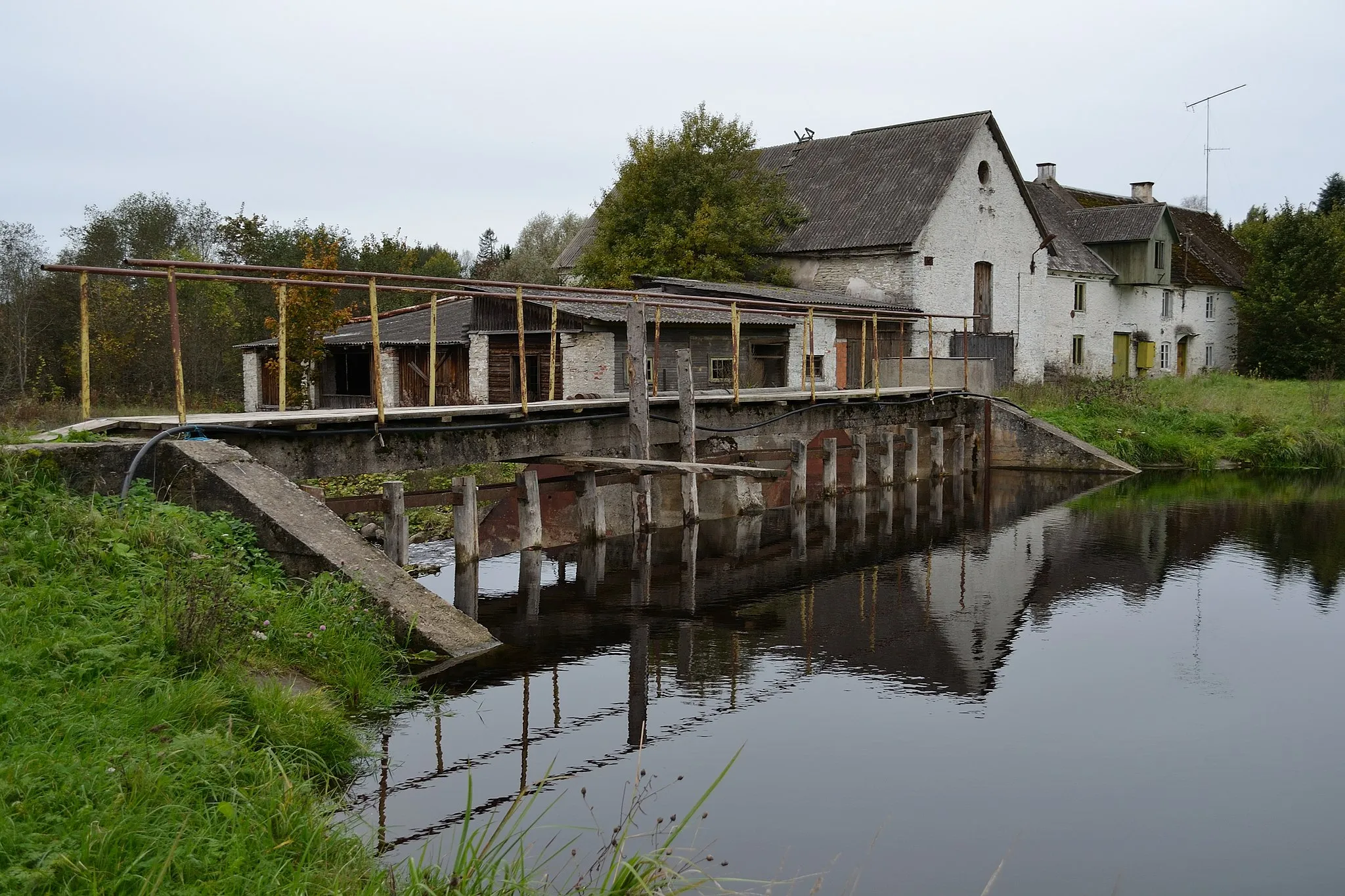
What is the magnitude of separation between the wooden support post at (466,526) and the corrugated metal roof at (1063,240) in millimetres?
26524

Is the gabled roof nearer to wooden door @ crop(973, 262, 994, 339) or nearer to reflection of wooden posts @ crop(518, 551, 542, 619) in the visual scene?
wooden door @ crop(973, 262, 994, 339)

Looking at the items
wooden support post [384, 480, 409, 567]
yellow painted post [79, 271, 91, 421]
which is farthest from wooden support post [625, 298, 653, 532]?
yellow painted post [79, 271, 91, 421]

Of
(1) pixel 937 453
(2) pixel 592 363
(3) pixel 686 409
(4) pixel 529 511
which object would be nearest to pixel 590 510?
(4) pixel 529 511

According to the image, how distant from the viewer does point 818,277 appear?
32.5 meters

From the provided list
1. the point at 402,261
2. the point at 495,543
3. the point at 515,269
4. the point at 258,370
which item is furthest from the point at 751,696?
the point at 515,269

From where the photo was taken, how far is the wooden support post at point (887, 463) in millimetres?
22766

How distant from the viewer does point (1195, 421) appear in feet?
93.1

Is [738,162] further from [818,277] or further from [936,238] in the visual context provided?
[936,238]

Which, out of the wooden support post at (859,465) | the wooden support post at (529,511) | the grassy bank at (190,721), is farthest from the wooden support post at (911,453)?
the grassy bank at (190,721)

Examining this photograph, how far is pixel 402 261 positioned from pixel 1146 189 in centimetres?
3026

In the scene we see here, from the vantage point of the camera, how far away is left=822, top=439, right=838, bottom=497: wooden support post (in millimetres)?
20844

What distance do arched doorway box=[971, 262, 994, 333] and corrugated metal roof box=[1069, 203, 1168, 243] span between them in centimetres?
815

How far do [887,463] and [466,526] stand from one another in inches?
452

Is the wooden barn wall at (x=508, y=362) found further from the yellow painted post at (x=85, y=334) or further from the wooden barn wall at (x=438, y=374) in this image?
the yellow painted post at (x=85, y=334)
